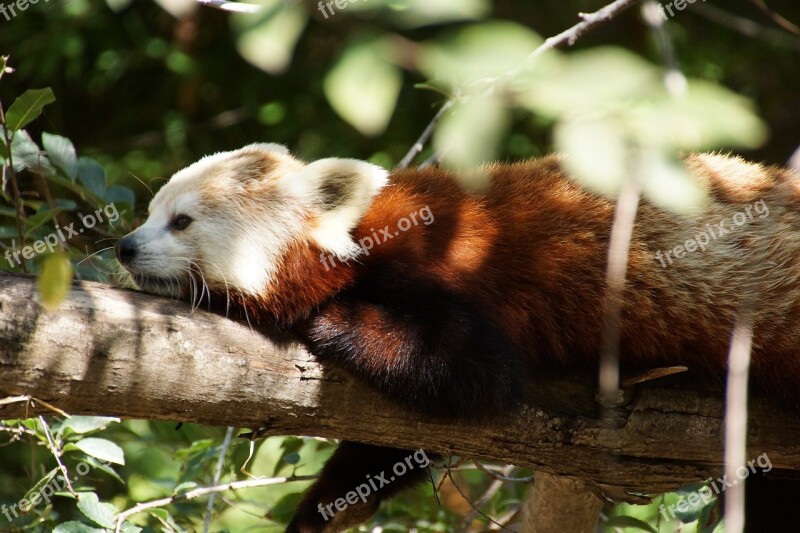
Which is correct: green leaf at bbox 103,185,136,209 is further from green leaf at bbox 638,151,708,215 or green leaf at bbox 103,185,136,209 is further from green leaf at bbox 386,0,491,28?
green leaf at bbox 638,151,708,215

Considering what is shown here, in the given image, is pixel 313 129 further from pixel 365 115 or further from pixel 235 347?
pixel 365 115

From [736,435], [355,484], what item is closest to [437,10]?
[736,435]

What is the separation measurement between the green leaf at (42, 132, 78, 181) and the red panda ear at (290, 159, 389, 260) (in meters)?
1.40

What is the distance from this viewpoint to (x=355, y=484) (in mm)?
3887

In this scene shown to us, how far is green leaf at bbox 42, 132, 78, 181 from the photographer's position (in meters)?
4.19

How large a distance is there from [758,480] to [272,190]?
8.86 feet

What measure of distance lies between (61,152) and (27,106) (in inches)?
29.2

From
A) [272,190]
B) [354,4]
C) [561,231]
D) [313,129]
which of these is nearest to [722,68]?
[313,129]

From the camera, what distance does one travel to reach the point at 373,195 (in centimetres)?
366

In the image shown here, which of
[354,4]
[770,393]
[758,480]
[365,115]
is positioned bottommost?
[758,480]

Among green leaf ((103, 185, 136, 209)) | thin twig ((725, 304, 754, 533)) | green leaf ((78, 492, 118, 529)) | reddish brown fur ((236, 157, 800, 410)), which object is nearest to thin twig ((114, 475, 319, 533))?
green leaf ((78, 492, 118, 529))

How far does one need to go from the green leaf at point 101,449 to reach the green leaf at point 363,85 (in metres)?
2.74

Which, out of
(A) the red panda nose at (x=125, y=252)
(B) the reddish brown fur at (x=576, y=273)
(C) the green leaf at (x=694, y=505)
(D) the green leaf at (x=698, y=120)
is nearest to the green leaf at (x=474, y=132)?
(D) the green leaf at (x=698, y=120)

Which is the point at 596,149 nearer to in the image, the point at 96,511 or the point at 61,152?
the point at 96,511
